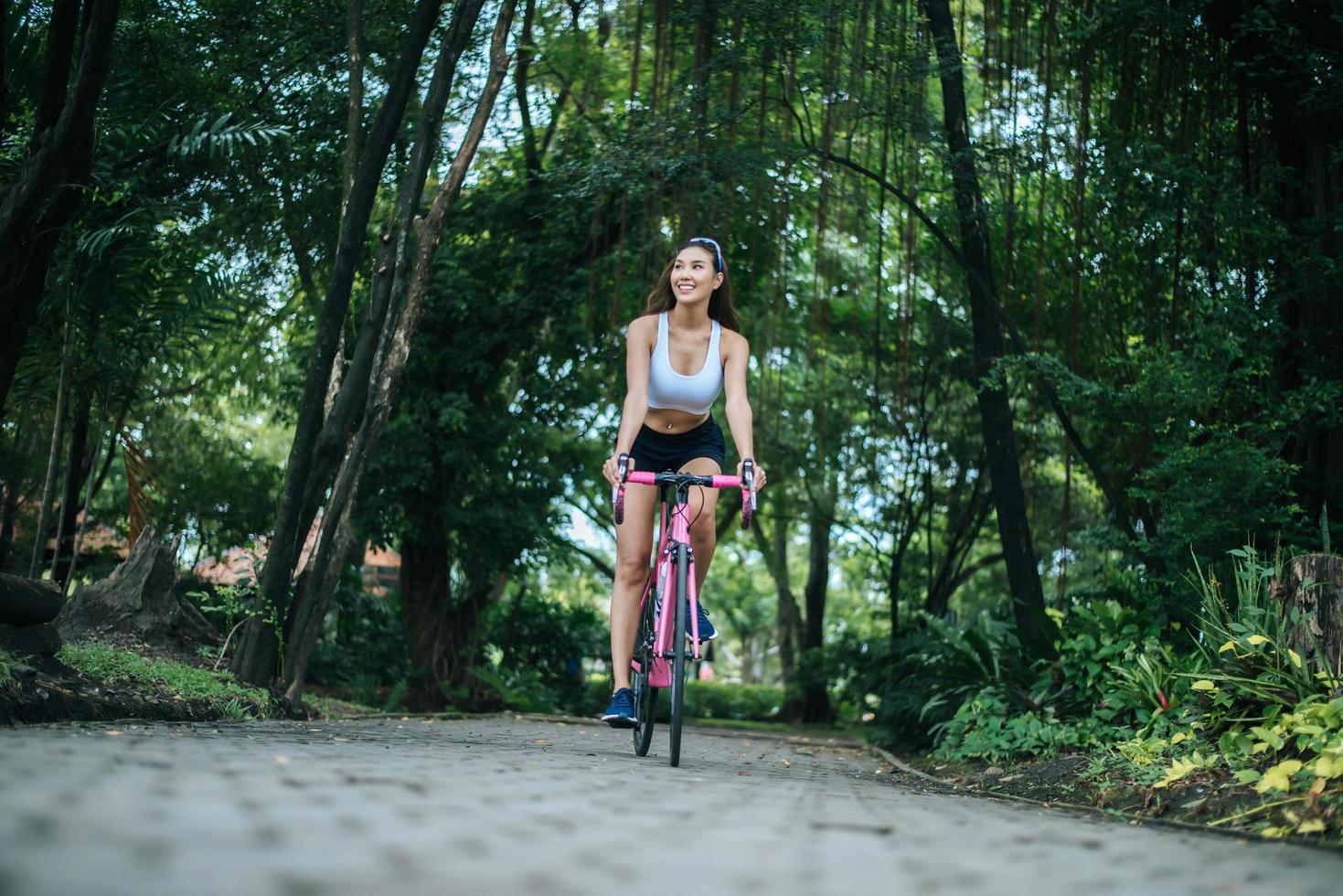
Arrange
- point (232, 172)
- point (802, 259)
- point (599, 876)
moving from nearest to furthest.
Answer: point (599, 876) < point (232, 172) < point (802, 259)

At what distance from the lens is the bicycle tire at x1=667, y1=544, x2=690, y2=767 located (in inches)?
183

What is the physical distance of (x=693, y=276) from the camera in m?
5.61

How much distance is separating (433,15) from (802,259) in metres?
9.83

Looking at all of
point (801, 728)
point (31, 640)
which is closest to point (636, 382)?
point (31, 640)

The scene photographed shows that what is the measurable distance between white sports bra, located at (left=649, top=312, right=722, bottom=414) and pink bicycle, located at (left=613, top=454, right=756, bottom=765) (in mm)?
408

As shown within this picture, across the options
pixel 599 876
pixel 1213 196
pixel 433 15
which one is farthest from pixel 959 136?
pixel 599 876

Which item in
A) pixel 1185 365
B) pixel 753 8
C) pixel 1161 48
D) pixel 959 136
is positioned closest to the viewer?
pixel 1185 365

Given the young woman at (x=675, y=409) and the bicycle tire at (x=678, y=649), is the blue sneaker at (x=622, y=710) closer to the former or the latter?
the young woman at (x=675, y=409)

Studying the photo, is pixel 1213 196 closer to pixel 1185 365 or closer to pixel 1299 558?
pixel 1185 365

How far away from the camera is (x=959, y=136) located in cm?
960

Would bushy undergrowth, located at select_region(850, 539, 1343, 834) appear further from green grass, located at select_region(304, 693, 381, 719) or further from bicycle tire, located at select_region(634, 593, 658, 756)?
green grass, located at select_region(304, 693, 381, 719)

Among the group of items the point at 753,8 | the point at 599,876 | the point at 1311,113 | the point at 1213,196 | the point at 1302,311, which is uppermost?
the point at 753,8

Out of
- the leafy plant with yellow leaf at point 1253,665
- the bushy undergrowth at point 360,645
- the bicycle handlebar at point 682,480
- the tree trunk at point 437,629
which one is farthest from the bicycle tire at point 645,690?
the bushy undergrowth at point 360,645

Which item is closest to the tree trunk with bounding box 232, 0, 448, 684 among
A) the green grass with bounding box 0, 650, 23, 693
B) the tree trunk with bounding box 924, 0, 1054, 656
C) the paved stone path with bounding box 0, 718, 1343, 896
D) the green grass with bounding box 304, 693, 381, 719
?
the green grass with bounding box 304, 693, 381, 719
